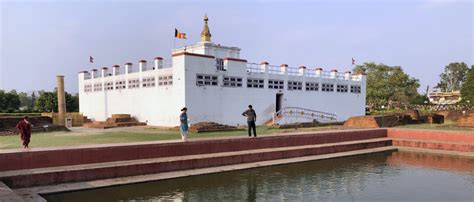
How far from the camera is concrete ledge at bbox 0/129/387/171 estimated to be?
394 inches

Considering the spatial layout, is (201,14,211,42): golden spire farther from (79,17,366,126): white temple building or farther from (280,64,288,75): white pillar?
(280,64,288,75): white pillar

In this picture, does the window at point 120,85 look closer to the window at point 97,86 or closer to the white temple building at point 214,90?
the white temple building at point 214,90

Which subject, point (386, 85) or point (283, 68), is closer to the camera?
point (283, 68)

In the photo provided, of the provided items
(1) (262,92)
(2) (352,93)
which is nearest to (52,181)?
(1) (262,92)

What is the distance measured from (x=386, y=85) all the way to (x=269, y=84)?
103 ft

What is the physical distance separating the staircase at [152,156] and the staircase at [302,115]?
28.8 ft

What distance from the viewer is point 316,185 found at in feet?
35.0

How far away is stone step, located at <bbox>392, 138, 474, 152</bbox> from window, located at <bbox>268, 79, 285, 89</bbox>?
30.9 ft

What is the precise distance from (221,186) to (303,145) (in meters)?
6.42

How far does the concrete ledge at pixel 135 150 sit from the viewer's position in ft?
32.9

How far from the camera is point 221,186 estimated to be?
10.4 m

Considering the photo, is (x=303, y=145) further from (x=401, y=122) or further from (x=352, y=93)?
(x=352, y=93)

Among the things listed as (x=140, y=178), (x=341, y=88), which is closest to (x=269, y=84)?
(x=341, y=88)

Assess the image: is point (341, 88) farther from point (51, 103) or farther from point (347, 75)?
point (51, 103)
